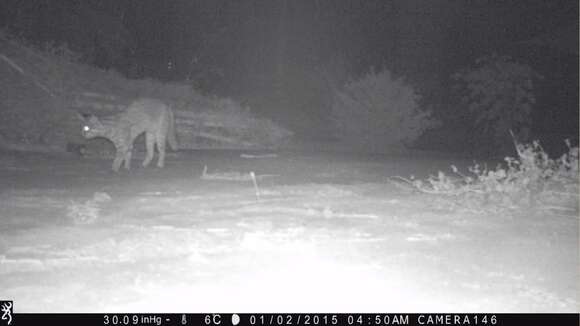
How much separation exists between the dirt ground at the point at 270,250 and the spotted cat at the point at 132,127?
1861 millimetres

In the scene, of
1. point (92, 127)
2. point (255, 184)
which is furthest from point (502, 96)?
point (92, 127)

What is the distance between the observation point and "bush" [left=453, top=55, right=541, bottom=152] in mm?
19359

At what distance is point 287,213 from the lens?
21.0 feet

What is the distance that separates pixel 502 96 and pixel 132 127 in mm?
14208

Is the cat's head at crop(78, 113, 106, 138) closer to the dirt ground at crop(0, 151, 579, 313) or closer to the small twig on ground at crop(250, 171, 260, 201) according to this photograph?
the dirt ground at crop(0, 151, 579, 313)

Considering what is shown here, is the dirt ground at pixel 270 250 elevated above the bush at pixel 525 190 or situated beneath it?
situated beneath

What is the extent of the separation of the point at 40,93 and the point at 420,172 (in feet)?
34.5

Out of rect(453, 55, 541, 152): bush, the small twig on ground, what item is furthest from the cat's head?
rect(453, 55, 541, 152): bush

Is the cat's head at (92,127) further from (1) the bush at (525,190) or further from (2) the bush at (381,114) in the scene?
(2) the bush at (381,114)

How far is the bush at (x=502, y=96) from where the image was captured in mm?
19359

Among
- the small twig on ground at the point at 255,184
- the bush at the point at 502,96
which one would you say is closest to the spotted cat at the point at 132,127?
the small twig on ground at the point at 255,184

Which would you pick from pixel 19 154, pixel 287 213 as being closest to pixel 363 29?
Result: pixel 19 154

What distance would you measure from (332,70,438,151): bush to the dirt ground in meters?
10.2

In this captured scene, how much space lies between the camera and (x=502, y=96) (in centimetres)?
1959
